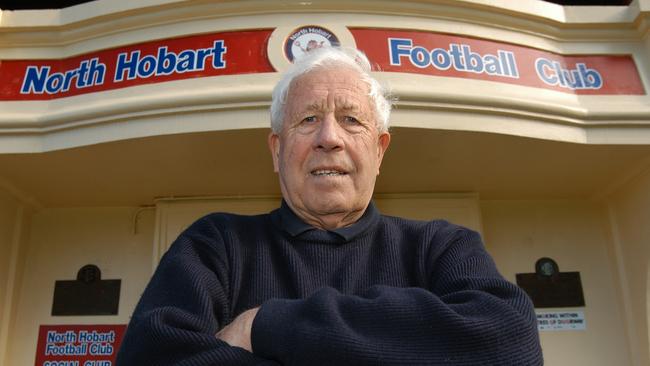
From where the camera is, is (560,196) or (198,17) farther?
(560,196)

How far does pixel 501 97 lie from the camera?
139 inches

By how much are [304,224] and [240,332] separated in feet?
1.22

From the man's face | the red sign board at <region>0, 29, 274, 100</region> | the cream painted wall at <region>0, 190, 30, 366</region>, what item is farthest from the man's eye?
the cream painted wall at <region>0, 190, 30, 366</region>

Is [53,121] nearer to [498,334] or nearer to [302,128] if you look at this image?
[302,128]

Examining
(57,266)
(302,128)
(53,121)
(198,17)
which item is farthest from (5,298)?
(302,128)

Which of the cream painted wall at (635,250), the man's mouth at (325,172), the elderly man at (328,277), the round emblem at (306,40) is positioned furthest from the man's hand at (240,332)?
the cream painted wall at (635,250)

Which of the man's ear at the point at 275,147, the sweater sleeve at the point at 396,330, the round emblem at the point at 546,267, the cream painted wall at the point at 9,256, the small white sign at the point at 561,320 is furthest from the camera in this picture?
the round emblem at the point at 546,267

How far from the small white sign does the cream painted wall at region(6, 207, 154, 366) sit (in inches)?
135

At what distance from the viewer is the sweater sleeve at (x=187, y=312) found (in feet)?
3.43

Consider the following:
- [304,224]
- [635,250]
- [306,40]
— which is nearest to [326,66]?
[304,224]

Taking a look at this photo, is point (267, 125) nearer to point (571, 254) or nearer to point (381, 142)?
point (381, 142)

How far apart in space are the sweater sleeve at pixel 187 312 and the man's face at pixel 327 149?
252mm

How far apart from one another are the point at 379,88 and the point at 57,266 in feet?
13.8

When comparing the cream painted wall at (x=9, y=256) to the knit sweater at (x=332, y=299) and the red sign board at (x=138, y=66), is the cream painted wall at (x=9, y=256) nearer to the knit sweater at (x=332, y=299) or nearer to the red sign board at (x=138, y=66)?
the red sign board at (x=138, y=66)
